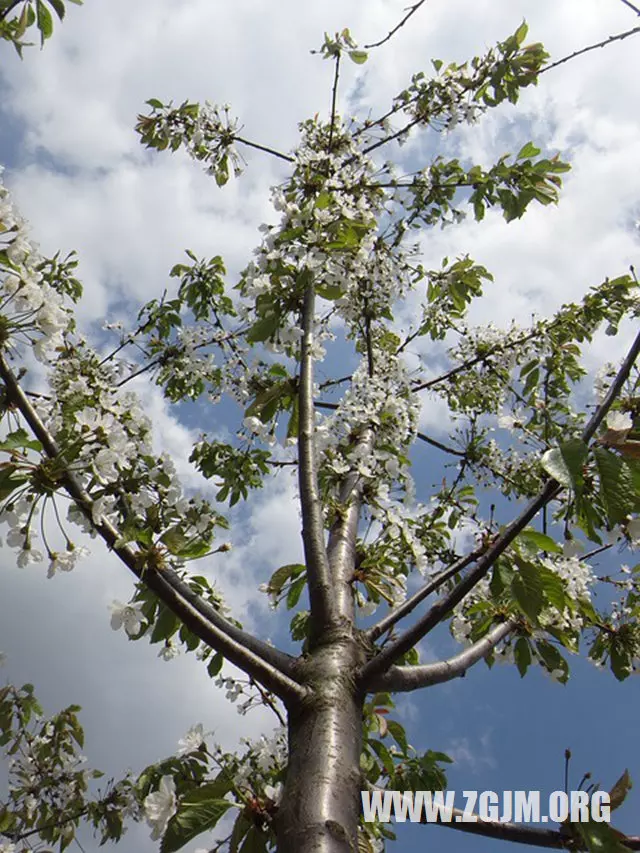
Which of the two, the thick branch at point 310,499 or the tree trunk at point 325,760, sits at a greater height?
the thick branch at point 310,499

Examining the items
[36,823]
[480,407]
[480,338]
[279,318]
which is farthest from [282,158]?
[36,823]

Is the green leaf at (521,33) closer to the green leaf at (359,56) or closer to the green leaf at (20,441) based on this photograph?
the green leaf at (359,56)

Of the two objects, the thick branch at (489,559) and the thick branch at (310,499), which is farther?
the thick branch at (310,499)

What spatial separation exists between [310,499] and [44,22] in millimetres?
1974

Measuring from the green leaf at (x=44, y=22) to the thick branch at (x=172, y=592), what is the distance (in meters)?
1.55

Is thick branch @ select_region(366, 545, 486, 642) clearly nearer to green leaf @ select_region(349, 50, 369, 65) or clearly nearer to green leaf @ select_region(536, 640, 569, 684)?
green leaf @ select_region(536, 640, 569, 684)

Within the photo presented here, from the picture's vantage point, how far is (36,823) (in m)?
4.38

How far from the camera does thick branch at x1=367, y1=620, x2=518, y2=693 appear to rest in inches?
70.3

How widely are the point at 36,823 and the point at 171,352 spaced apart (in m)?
3.36

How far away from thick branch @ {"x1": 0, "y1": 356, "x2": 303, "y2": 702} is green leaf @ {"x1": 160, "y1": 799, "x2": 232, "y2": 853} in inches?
11.9

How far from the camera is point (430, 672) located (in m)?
1.91

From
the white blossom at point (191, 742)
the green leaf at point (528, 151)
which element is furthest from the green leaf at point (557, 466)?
the green leaf at point (528, 151)

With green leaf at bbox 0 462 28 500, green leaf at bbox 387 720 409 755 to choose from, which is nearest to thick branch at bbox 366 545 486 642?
green leaf at bbox 0 462 28 500

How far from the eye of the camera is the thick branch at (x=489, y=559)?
4.86ft
